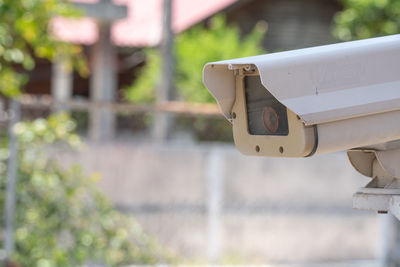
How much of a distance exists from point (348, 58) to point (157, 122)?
549cm

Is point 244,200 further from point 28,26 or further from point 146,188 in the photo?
point 28,26

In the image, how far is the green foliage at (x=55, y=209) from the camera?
5.25 meters

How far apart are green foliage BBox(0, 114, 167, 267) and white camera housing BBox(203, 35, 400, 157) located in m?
3.68

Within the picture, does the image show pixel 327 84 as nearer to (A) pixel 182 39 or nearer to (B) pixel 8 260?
(B) pixel 8 260

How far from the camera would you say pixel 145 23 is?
47.8 feet

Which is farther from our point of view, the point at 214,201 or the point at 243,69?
the point at 214,201

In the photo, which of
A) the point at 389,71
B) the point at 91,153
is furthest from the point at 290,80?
the point at 91,153

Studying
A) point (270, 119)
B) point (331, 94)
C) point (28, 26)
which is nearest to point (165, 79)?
point (28, 26)

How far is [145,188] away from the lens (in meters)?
6.31

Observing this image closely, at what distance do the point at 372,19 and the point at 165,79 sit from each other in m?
5.78

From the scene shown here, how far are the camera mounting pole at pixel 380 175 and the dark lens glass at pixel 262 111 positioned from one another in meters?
0.25

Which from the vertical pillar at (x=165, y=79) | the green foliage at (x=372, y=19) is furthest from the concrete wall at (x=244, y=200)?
the green foliage at (x=372, y=19)

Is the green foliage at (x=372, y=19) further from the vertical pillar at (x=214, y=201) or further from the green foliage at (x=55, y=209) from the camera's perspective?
the green foliage at (x=55, y=209)

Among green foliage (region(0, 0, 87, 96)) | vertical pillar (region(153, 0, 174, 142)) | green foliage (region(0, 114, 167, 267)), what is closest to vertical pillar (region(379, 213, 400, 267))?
vertical pillar (region(153, 0, 174, 142))
